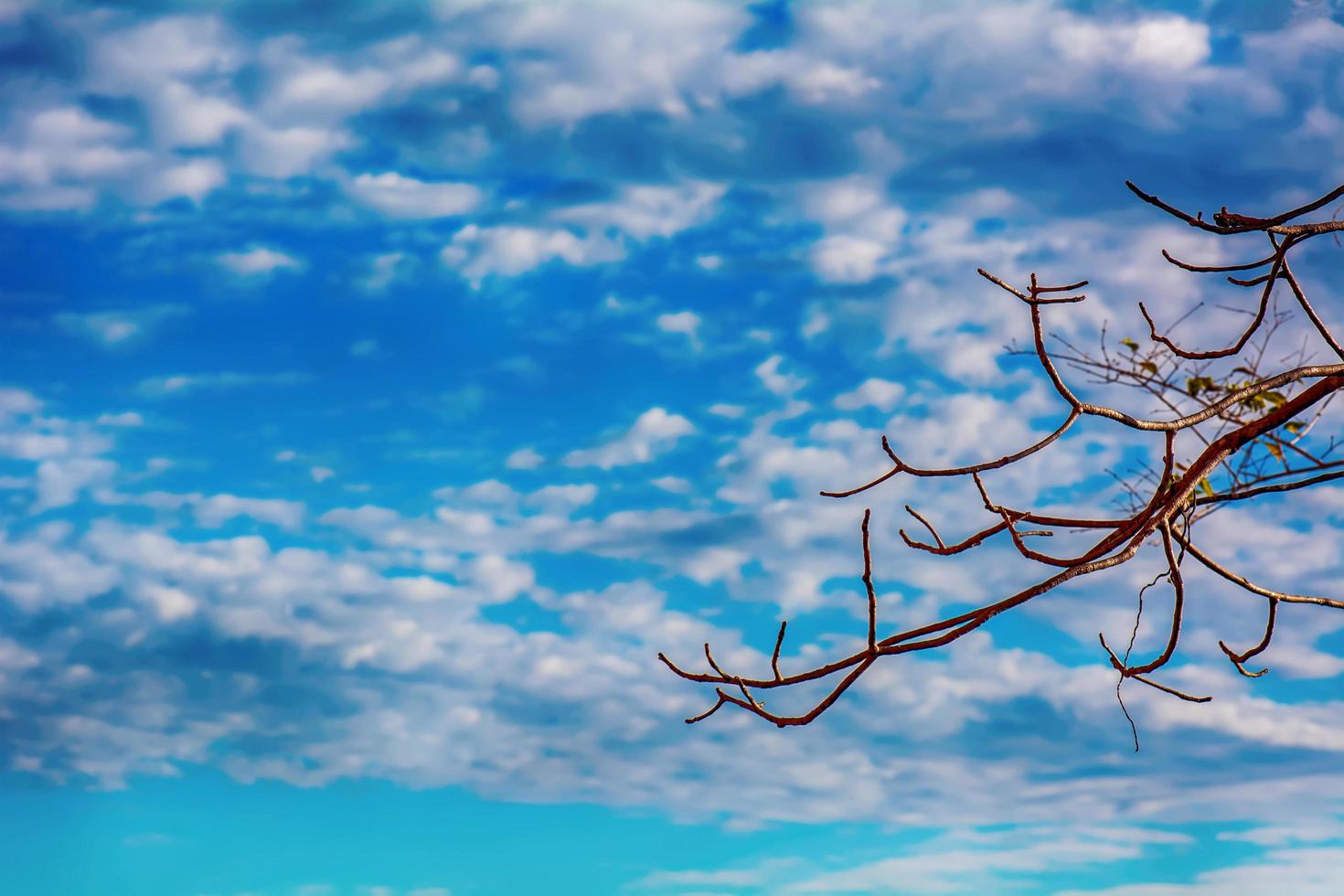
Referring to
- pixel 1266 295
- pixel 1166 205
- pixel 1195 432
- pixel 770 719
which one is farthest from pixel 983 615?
pixel 1266 295

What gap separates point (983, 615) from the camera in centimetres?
399

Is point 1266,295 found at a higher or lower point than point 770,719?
higher

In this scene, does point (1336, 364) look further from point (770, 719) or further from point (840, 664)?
point (770, 719)

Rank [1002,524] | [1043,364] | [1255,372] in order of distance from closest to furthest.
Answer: [1043,364]
[1002,524]
[1255,372]

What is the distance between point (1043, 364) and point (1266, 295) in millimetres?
1417

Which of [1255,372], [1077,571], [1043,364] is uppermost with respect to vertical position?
[1255,372]

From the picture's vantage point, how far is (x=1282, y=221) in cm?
408

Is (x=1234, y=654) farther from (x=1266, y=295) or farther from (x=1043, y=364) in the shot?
(x=1043, y=364)

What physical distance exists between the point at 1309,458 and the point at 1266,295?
60 cm

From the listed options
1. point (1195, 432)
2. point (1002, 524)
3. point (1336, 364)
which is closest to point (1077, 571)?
point (1002, 524)

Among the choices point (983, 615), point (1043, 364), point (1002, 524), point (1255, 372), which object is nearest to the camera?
point (1043, 364)

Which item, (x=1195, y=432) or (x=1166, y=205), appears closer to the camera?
(x=1166, y=205)

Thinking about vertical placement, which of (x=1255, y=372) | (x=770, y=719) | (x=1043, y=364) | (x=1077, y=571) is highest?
(x=1255, y=372)

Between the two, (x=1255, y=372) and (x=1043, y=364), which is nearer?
(x=1043, y=364)
